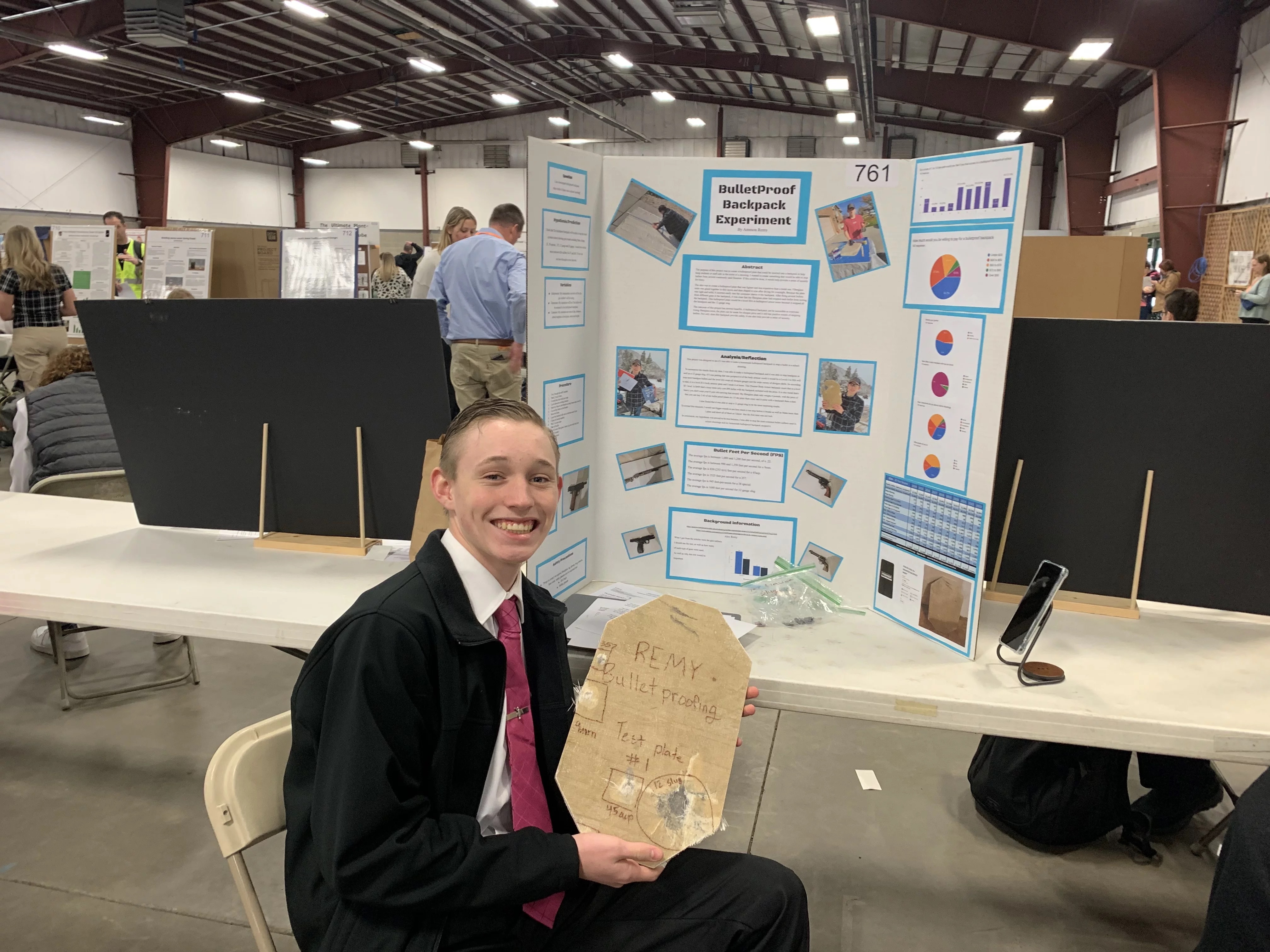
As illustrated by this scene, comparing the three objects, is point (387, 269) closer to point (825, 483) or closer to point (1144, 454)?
point (825, 483)

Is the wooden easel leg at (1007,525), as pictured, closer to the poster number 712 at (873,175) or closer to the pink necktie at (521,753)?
the poster number 712 at (873,175)

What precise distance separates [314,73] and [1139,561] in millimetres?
13682

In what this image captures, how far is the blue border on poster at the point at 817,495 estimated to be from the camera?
1.62 meters

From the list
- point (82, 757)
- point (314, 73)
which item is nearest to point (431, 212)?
point (314, 73)

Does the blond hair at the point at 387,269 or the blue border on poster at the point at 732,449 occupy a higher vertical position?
the blond hair at the point at 387,269

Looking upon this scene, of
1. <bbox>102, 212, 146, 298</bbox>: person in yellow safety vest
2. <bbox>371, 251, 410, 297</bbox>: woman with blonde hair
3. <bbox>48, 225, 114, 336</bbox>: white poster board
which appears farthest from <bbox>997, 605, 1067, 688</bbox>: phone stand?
<bbox>48, 225, 114, 336</bbox>: white poster board

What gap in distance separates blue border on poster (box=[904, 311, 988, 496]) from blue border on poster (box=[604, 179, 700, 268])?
456 mm

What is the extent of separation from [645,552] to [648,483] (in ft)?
0.50

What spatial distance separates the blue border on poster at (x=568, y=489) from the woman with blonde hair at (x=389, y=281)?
5147 mm

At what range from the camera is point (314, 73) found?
41.0ft

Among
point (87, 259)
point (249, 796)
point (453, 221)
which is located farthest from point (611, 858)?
point (87, 259)

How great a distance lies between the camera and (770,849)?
2.11 meters

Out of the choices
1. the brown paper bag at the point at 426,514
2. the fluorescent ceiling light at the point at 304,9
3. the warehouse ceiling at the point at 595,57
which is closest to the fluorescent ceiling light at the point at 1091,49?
the warehouse ceiling at the point at 595,57

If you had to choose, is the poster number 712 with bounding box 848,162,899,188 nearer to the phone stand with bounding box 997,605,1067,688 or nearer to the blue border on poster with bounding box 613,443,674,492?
the blue border on poster with bounding box 613,443,674,492
